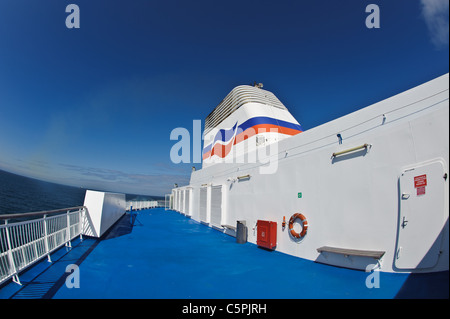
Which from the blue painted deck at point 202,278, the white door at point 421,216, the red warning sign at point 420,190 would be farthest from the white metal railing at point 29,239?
the red warning sign at point 420,190

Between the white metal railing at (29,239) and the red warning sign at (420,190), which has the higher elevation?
the red warning sign at (420,190)

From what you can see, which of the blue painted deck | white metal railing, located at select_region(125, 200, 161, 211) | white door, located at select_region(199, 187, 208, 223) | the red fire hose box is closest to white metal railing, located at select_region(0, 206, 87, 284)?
the blue painted deck

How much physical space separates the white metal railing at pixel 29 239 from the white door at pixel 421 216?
6.15 metres

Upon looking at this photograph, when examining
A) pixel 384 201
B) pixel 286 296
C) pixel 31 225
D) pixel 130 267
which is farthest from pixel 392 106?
pixel 31 225

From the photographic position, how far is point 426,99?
3.42m

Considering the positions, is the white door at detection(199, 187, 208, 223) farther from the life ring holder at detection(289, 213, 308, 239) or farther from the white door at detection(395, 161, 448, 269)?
the white door at detection(395, 161, 448, 269)

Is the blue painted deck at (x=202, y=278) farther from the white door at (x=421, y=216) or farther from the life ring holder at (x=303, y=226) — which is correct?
the life ring holder at (x=303, y=226)

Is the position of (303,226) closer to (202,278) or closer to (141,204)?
(202,278)

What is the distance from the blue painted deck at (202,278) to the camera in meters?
3.19

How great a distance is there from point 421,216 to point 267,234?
11.8 feet

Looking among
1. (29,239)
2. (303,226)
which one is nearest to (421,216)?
(303,226)

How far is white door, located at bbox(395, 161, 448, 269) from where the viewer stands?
312cm
